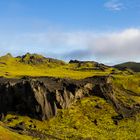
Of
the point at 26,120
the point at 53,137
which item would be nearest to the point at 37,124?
the point at 26,120

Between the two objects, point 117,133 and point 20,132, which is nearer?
point 20,132

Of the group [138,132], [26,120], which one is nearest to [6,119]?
[26,120]

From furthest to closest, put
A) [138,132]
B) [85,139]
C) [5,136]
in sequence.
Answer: [138,132]
[85,139]
[5,136]

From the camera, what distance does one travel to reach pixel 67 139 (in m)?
177

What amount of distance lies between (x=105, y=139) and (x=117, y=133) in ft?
31.3

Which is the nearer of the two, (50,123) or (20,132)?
(20,132)

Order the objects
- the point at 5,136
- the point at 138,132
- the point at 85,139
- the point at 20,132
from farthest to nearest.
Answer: the point at 138,132, the point at 85,139, the point at 20,132, the point at 5,136

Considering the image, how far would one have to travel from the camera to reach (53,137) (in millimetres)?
176125

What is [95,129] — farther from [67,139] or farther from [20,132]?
[20,132]

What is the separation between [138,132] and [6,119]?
5989 centimetres

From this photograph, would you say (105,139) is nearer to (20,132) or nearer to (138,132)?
(138,132)

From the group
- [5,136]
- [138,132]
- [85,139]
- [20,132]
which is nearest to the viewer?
[5,136]

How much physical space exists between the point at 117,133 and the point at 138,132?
9.81m

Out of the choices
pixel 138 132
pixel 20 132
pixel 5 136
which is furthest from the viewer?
pixel 138 132
